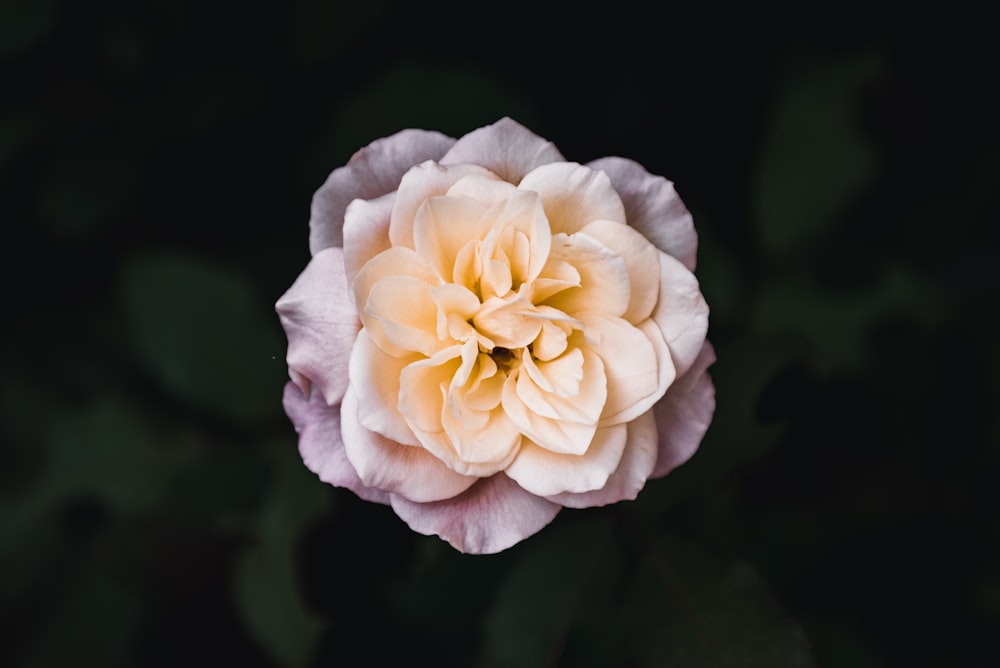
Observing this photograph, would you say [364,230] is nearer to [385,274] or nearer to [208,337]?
[385,274]

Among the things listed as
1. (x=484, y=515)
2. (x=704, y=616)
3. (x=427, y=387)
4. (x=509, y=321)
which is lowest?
(x=704, y=616)

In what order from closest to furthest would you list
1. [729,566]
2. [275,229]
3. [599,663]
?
[729,566], [599,663], [275,229]

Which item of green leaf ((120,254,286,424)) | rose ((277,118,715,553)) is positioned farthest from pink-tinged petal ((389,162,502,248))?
green leaf ((120,254,286,424))

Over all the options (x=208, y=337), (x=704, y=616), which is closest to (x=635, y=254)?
(x=704, y=616)

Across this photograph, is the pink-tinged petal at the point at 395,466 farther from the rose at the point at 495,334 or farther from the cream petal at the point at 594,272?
the cream petal at the point at 594,272

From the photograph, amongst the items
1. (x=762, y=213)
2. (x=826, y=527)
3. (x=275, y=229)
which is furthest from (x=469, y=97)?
(x=826, y=527)

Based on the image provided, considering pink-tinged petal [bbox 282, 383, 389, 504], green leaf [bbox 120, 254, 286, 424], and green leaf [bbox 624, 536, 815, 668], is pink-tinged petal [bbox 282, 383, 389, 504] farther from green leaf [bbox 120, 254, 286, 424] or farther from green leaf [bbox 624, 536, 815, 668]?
green leaf [bbox 120, 254, 286, 424]

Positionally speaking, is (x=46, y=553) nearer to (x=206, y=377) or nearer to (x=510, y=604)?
(x=206, y=377)
